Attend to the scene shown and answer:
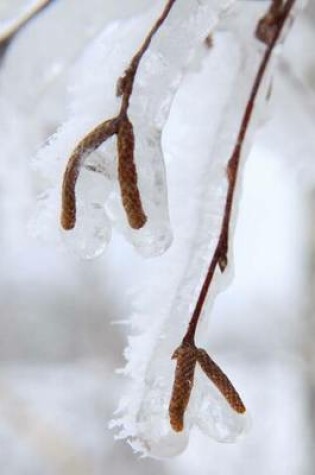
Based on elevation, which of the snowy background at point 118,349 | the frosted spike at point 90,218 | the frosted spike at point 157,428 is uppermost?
the frosted spike at point 90,218

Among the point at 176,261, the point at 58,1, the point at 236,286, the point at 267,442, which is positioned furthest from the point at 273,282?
the point at 176,261

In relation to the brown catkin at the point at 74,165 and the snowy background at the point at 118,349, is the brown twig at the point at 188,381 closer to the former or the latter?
the brown catkin at the point at 74,165

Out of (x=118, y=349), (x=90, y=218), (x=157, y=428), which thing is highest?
(x=90, y=218)

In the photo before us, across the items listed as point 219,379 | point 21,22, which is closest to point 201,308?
point 219,379

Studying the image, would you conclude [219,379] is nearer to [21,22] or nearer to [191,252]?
[191,252]

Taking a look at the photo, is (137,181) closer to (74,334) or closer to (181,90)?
(181,90)

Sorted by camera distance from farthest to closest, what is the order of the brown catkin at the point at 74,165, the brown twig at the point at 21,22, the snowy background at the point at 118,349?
the snowy background at the point at 118,349 < the brown twig at the point at 21,22 < the brown catkin at the point at 74,165

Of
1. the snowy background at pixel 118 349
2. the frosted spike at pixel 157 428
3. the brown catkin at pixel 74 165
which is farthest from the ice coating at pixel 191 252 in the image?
the snowy background at pixel 118 349
